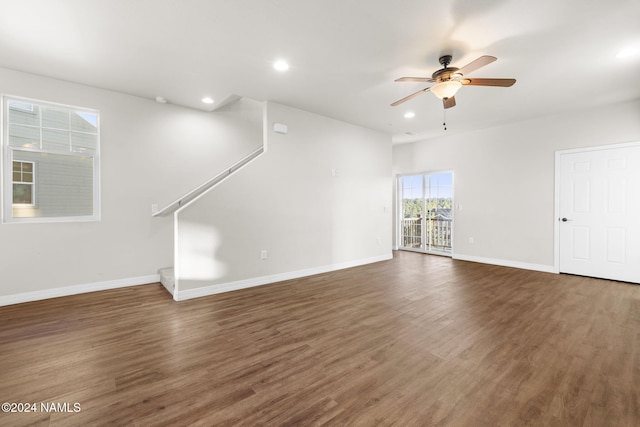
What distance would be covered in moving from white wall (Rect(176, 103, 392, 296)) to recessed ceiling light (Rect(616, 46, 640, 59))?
143 inches

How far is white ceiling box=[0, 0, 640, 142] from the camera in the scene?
2.24 metres

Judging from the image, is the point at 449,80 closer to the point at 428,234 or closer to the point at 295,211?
the point at 295,211

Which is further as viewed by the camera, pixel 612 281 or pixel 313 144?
pixel 313 144

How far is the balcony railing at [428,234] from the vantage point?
22.5ft

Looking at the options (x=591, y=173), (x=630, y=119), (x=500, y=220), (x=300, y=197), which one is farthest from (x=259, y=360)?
(x=630, y=119)

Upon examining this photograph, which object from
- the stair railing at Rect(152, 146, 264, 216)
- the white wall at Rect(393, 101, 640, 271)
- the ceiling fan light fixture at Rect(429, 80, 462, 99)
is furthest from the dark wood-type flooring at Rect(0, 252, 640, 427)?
the ceiling fan light fixture at Rect(429, 80, 462, 99)

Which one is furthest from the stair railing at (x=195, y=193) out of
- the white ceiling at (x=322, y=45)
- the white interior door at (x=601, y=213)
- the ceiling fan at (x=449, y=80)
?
the white interior door at (x=601, y=213)

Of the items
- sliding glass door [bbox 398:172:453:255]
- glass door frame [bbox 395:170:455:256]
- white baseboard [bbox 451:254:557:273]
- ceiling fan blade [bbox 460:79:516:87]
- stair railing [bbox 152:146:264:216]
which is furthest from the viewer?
sliding glass door [bbox 398:172:453:255]

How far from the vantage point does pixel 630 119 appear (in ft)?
13.8

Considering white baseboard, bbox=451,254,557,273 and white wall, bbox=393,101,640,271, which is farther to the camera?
white baseboard, bbox=451,254,557,273

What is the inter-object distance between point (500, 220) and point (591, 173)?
1.58 meters

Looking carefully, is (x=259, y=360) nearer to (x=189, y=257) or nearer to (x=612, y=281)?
(x=189, y=257)

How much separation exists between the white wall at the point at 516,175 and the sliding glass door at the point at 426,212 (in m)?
0.37

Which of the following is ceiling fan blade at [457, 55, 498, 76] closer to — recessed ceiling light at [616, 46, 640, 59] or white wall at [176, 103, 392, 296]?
recessed ceiling light at [616, 46, 640, 59]
